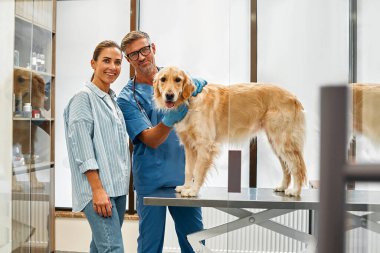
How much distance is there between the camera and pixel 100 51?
196 centimetres

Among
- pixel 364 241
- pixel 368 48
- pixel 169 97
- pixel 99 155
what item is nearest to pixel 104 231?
pixel 99 155

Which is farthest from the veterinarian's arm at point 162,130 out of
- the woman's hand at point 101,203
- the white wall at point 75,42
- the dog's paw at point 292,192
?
the white wall at point 75,42

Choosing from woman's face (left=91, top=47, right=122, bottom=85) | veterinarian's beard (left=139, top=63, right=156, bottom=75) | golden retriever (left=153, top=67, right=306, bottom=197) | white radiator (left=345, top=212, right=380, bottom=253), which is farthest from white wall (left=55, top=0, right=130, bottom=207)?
white radiator (left=345, top=212, right=380, bottom=253)

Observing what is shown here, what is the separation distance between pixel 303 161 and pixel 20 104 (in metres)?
1.28

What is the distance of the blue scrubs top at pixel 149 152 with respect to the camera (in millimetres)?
2135

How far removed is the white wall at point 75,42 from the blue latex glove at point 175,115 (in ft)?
5.60

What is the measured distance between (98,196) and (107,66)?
22.6 inches

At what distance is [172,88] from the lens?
6.23 feet

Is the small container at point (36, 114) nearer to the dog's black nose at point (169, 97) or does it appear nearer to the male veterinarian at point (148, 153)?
the male veterinarian at point (148, 153)

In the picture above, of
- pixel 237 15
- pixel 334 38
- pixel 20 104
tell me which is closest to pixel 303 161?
pixel 334 38

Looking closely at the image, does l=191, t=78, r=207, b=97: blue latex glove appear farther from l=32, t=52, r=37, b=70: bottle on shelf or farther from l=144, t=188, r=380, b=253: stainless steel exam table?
l=32, t=52, r=37, b=70: bottle on shelf

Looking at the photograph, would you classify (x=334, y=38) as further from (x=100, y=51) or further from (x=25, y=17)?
(x=25, y=17)

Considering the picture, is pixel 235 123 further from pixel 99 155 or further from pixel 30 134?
pixel 30 134

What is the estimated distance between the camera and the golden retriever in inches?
51.6
